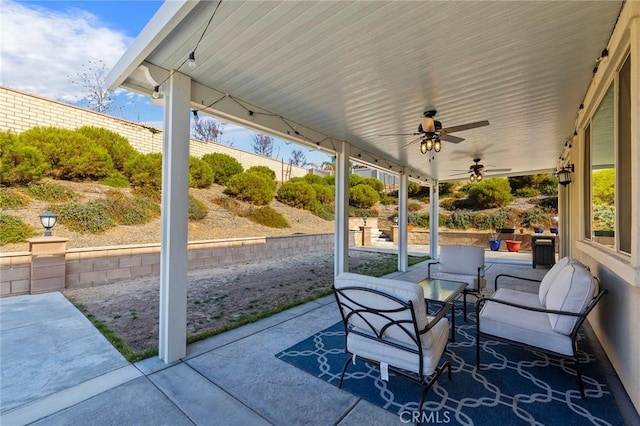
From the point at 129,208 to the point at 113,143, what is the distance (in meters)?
2.35

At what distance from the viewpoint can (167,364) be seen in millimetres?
2586

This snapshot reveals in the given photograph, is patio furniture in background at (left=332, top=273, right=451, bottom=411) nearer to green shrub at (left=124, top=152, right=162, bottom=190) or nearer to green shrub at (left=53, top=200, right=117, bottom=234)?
green shrub at (left=53, top=200, right=117, bottom=234)

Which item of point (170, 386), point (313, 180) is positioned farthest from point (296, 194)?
point (170, 386)

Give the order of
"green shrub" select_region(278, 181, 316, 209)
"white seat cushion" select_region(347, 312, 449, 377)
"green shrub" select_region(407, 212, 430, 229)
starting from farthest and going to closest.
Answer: "green shrub" select_region(407, 212, 430, 229), "green shrub" select_region(278, 181, 316, 209), "white seat cushion" select_region(347, 312, 449, 377)

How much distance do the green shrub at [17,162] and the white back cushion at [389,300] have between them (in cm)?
821

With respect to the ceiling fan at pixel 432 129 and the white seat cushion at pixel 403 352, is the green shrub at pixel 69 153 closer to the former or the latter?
the ceiling fan at pixel 432 129

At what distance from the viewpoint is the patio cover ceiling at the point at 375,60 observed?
6.55 ft

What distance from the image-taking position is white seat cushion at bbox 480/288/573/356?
2.23 meters

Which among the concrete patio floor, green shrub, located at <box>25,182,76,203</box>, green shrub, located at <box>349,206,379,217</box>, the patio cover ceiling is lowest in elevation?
the concrete patio floor

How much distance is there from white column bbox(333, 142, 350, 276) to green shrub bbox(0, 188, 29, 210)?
22.7 ft

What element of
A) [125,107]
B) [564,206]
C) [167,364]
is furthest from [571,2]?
[125,107]

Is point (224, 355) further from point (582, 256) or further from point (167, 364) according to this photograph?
point (582, 256)

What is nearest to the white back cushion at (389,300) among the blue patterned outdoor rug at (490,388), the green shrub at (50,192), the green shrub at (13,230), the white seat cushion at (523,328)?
the blue patterned outdoor rug at (490,388)

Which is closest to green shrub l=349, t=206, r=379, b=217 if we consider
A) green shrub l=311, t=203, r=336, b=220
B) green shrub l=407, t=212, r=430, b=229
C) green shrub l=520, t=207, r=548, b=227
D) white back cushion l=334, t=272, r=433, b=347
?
green shrub l=407, t=212, r=430, b=229
